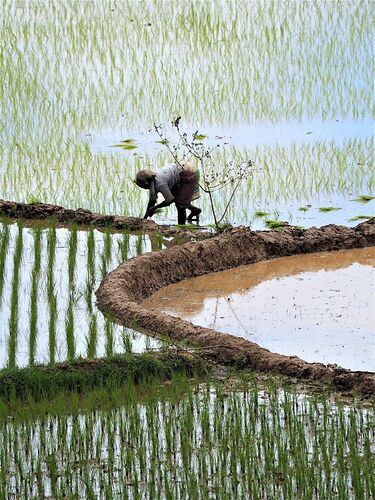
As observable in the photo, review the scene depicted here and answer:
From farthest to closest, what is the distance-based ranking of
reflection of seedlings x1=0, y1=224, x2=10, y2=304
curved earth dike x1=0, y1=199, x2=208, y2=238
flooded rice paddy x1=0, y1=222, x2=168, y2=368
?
curved earth dike x1=0, y1=199, x2=208, y2=238, reflection of seedlings x1=0, y1=224, x2=10, y2=304, flooded rice paddy x1=0, y1=222, x2=168, y2=368

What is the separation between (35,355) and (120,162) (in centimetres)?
456

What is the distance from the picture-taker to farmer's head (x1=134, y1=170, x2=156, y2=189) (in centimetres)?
1030

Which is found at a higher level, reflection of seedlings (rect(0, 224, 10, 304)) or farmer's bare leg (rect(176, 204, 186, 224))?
reflection of seedlings (rect(0, 224, 10, 304))

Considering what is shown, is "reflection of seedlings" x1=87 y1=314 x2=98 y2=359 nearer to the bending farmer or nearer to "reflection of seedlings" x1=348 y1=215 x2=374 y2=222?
the bending farmer

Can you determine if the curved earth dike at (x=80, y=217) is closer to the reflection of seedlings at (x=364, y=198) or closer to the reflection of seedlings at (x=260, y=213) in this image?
the reflection of seedlings at (x=260, y=213)

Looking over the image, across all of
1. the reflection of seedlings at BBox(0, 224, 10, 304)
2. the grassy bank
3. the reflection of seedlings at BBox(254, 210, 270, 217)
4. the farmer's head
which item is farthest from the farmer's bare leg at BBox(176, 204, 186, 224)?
the grassy bank

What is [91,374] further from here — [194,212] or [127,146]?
[127,146]

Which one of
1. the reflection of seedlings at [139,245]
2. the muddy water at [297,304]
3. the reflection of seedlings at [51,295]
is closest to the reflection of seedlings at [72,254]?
the reflection of seedlings at [51,295]

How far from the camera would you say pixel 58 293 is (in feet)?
28.2

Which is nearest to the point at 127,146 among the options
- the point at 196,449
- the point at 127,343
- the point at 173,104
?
the point at 173,104

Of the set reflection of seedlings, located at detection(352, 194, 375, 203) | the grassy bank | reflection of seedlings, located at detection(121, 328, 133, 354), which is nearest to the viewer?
the grassy bank

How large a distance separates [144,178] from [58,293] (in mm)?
1985

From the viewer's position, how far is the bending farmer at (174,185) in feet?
33.9

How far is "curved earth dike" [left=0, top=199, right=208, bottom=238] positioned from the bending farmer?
242 millimetres
